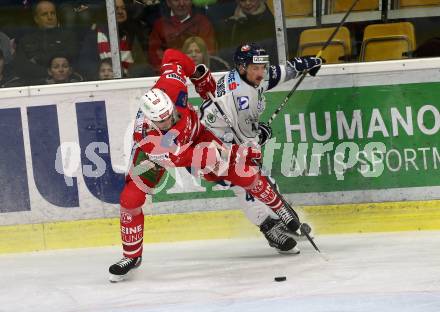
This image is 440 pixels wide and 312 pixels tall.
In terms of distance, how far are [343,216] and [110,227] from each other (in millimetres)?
1534

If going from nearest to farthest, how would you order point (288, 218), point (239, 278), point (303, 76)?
point (239, 278) → point (288, 218) → point (303, 76)

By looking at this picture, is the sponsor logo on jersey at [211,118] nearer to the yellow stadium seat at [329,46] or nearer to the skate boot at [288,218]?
the skate boot at [288,218]

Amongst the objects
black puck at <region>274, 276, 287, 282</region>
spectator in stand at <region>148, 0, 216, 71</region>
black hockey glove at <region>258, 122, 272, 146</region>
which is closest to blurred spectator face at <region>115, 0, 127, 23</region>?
spectator in stand at <region>148, 0, 216, 71</region>

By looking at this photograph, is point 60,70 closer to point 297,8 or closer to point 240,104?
point 240,104

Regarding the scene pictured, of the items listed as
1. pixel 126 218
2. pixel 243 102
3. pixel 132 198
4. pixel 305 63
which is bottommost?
pixel 126 218

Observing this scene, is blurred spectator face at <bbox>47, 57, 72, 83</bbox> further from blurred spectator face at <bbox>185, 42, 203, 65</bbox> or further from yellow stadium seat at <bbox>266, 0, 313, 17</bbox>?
yellow stadium seat at <bbox>266, 0, 313, 17</bbox>

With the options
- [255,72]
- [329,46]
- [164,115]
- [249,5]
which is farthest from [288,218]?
[249,5]

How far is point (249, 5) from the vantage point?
6977mm

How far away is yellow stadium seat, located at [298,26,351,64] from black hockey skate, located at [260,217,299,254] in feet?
3.86

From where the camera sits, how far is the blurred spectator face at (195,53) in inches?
280

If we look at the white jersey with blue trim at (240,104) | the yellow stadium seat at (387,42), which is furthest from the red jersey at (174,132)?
the yellow stadium seat at (387,42)

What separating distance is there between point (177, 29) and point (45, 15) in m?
→ 0.88

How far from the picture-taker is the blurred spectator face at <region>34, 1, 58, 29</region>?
7.11 m

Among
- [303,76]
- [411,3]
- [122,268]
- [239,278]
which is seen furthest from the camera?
[411,3]
